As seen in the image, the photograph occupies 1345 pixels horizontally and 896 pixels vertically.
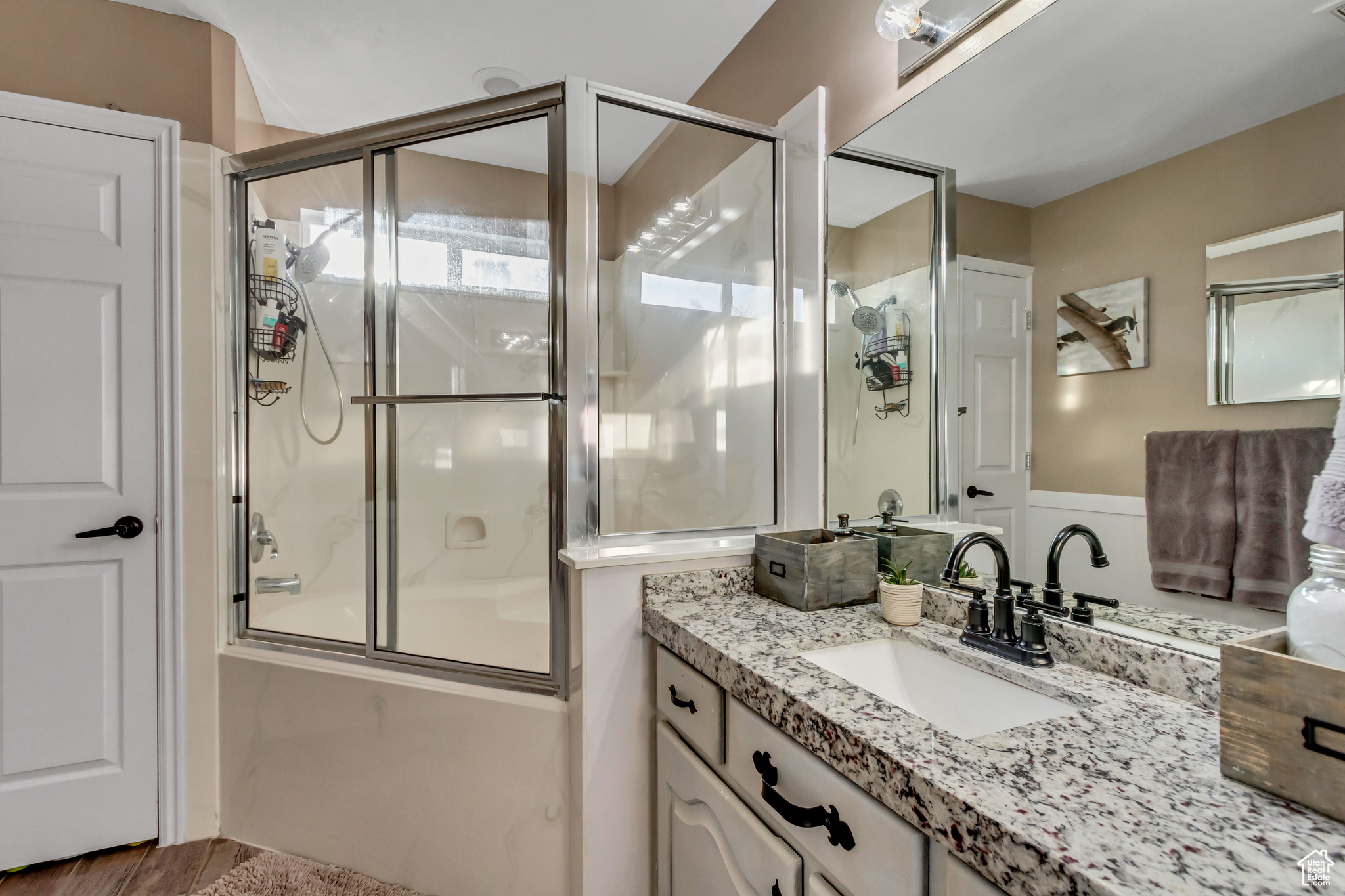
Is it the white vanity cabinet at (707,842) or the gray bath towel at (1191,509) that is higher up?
the gray bath towel at (1191,509)

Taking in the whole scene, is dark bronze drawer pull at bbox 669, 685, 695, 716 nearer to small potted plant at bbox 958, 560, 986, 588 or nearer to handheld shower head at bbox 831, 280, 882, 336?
small potted plant at bbox 958, 560, 986, 588

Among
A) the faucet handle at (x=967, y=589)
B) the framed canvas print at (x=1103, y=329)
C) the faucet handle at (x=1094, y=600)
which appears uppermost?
the framed canvas print at (x=1103, y=329)

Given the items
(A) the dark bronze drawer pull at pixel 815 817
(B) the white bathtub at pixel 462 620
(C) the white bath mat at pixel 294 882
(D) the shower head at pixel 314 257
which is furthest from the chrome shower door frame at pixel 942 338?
(C) the white bath mat at pixel 294 882

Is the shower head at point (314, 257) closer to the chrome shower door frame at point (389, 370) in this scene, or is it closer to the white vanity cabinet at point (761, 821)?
the chrome shower door frame at point (389, 370)

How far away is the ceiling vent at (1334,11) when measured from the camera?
2.39ft

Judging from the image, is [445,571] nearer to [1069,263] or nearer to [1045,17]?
[1069,263]

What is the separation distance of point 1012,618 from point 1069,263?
0.61 m

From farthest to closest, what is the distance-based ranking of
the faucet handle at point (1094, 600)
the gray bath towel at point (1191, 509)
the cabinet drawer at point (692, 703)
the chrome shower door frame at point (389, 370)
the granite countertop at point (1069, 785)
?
the chrome shower door frame at point (389, 370), the cabinet drawer at point (692, 703), the faucet handle at point (1094, 600), the gray bath towel at point (1191, 509), the granite countertop at point (1069, 785)

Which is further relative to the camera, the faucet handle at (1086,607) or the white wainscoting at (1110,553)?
the faucet handle at (1086,607)

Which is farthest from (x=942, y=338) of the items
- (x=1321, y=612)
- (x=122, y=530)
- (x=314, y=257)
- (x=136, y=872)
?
(x=136, y=872)

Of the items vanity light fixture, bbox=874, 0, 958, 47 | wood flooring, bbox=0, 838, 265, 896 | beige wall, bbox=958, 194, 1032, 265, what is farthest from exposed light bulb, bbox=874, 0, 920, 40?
wood flooring, bbox=0, 838, 265, 896

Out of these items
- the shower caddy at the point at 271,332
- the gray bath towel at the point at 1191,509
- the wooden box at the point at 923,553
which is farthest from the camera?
the shower caddy at the point at 271,332

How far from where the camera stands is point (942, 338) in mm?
1299

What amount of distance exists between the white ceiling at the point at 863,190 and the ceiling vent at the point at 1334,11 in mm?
607
